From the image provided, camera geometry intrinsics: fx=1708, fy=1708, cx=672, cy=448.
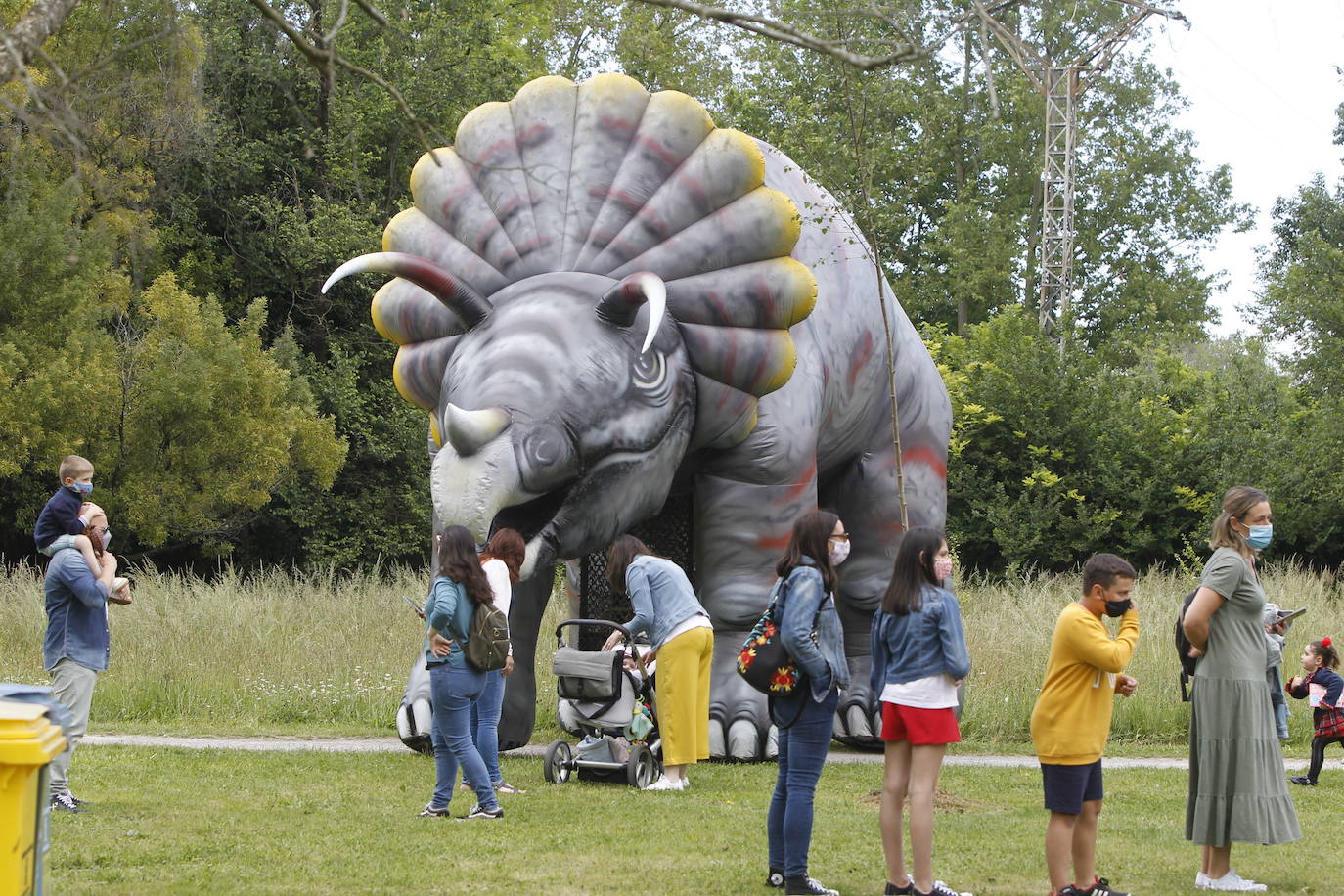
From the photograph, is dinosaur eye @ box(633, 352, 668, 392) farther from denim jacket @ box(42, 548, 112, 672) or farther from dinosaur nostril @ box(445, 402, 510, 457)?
denim jacket @ box(42, 548, 112, 672)

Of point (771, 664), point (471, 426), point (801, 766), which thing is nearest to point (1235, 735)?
point (801, 766)

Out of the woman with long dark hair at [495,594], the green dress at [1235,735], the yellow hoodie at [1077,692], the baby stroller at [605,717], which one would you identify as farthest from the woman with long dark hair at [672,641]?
the yellow hoodie at [1077,692]

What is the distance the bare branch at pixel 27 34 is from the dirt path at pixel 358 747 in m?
5.86

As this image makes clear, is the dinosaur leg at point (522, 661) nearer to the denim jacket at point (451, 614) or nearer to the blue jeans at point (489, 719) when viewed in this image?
the blue jeans at point (489, 719)

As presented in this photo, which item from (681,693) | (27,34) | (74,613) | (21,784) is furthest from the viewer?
(681,693)

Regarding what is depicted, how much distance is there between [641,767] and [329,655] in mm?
5363

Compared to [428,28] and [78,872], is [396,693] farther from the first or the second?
[428,28]

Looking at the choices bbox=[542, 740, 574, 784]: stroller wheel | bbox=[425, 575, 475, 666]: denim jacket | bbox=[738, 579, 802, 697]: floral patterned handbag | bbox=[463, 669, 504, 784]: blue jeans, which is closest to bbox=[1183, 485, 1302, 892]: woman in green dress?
bbox=[738, 579, 802, 697]: floral patterned handbag

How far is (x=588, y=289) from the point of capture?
8.86 m

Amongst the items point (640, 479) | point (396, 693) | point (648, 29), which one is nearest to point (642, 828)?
point (640, 479)

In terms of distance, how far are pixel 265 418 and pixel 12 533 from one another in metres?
3.94

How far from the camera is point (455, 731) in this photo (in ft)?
23.7

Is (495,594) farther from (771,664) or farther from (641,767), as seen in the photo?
(771,664)

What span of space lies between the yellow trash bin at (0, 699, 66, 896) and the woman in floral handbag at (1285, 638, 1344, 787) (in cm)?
677
